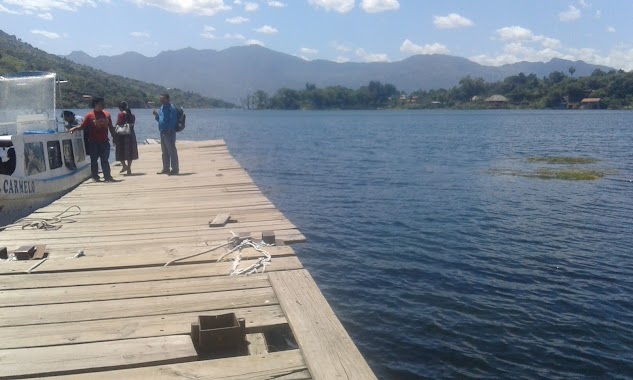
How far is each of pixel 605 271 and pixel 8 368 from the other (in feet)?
37.7

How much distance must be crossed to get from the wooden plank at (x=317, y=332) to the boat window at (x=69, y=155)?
1253cm

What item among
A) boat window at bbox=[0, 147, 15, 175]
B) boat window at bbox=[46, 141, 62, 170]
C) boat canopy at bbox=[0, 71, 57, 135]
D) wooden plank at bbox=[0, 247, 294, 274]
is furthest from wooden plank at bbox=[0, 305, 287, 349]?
boat canopy at bbox=[0, 71, 57, 135]

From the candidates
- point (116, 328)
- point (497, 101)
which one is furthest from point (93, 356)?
point (497, 101)

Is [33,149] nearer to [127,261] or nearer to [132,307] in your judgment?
[127,261]

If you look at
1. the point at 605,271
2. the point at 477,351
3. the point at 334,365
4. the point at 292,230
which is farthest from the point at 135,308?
the point at 605,271

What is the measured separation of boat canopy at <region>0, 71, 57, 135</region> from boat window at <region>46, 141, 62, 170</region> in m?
0.84

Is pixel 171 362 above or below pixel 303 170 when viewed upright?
above

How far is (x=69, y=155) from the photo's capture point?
54.0 ft

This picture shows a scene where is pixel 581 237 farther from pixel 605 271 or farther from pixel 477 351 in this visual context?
pixel 477 351

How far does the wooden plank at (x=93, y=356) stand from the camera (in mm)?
3936

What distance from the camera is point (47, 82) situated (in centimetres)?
1630

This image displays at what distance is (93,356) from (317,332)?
1.63 metres

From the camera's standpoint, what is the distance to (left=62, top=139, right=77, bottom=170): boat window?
639 inches

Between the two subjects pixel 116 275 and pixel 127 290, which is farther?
pixel 116 275
